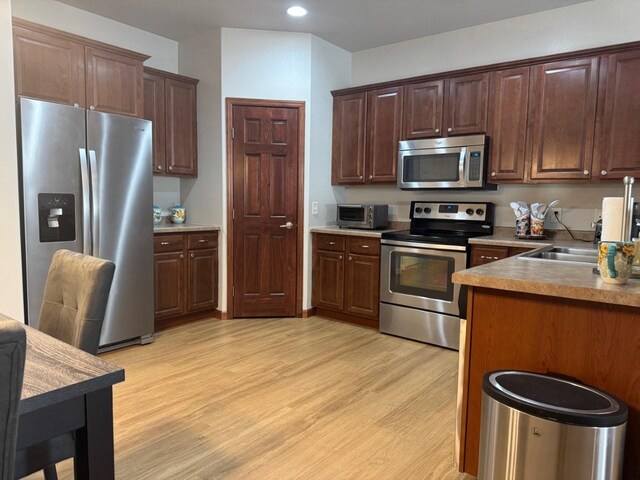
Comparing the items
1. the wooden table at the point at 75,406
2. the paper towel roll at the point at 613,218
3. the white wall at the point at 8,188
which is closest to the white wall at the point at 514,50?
the paper towel roll at the point at 613,218

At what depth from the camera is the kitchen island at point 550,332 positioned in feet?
4.82

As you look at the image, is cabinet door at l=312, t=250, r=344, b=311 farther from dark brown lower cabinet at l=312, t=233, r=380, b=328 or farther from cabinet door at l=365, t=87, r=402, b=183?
cabinet door at l=365, t=87, r=402, b=183

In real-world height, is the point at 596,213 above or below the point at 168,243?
above

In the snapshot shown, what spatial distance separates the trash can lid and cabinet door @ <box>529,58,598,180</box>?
2303 millimetres

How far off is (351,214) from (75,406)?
3.58m

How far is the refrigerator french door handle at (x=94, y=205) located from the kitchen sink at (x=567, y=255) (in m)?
2.73

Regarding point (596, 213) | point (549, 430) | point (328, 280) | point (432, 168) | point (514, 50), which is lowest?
point (328, 280)

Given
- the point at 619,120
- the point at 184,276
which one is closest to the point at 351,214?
the point at 184,276

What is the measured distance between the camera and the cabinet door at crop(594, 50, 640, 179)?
3.05 m

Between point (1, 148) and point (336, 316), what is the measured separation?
2990mm

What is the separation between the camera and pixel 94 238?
10.2ft

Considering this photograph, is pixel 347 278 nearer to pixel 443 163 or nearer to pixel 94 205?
pixel 443 163

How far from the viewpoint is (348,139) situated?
4.50m

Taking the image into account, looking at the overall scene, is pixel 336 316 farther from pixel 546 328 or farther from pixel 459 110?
pixel 546 328
